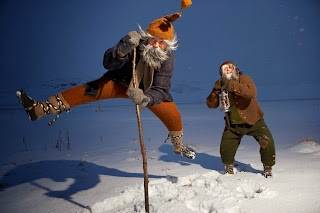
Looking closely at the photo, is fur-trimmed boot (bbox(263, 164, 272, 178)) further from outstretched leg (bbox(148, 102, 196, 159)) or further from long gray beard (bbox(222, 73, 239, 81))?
long gray beard (bbox(222, 73, 239, 81))

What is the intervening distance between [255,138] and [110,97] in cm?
192

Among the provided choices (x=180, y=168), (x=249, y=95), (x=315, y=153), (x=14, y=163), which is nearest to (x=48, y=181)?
(x=14, y=163)

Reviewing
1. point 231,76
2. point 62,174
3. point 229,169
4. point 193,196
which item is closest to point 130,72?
point 231,76

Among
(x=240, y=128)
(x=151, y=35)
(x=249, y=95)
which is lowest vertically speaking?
(x=240, y=128)

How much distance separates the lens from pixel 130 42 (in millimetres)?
2143

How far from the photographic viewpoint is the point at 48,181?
125 inches

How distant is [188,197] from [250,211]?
577mm

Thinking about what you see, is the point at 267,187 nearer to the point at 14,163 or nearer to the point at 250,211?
the point at 250,211

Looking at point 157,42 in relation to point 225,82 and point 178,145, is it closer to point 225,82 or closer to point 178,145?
point 225,82

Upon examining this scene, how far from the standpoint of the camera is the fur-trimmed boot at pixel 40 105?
2100 millimetres

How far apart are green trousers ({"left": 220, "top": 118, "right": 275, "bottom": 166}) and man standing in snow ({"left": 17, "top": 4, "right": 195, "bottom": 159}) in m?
0.71

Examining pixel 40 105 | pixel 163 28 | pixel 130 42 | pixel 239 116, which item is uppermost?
pixel 163 28

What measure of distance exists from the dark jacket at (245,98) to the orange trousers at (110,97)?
0.66 metres

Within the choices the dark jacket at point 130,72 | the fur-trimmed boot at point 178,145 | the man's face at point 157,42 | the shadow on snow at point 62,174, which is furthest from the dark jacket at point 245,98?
the shadow on snow at point 62,174
